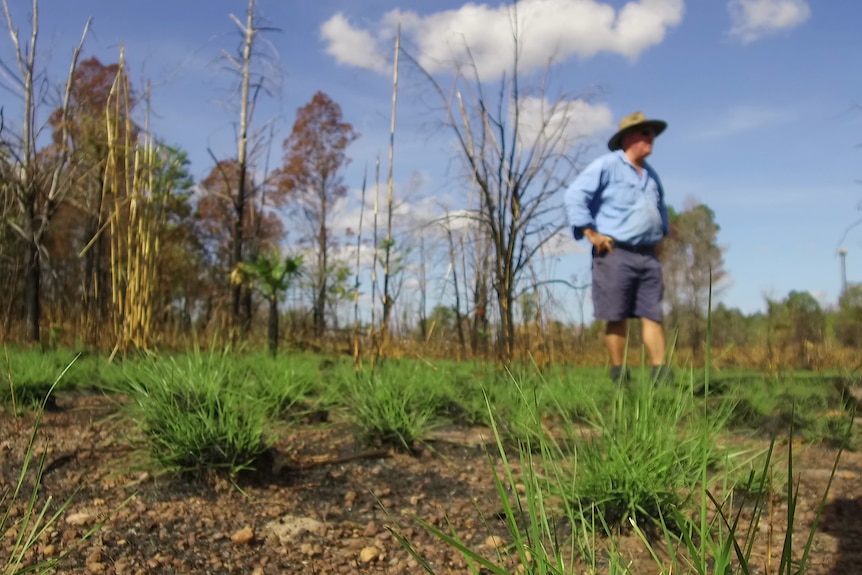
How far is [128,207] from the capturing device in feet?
14.3

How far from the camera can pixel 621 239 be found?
3783 millimetres

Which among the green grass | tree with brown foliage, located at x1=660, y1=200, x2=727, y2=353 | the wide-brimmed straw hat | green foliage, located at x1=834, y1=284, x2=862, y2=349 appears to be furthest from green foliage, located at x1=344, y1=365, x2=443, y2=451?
tree with brown foliage, located at x1=660, y1=200, x2=727, y2=353

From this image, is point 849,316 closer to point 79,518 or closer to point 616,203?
point 616,203

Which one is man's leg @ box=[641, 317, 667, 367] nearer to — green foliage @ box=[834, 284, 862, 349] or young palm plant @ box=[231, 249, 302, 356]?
young palm plant @ box=[231, 249, 302, 356]

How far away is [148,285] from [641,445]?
3408 millimetres

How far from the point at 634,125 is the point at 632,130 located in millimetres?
80

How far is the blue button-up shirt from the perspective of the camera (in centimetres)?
377

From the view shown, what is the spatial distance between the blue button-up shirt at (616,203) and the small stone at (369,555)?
2.71 metres

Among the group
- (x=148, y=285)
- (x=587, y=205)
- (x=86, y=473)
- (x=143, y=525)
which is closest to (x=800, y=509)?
(x=143, y=525)

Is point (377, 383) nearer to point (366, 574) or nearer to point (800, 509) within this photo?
point (366, 574)

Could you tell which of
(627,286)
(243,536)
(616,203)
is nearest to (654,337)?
(627,286)

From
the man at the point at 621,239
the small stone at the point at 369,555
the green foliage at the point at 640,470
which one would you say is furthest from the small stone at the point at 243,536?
the man at the point at 621,239

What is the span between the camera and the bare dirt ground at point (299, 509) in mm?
1342

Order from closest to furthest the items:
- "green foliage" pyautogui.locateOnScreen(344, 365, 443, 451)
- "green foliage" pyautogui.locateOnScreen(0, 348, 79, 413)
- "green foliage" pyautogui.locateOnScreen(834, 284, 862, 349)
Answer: "green foliage" pyautogui.locateOnScreen(344, 365, 443, 451) → "green foliage" pyautogui.locateOnScreen(0, 348, 79, 413) → "green foliage" pyautogui.locateOnScreen(834, 284, 862, 349)
